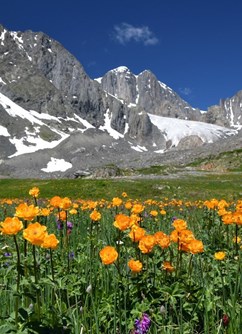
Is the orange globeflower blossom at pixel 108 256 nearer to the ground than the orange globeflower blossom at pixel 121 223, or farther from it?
nearer to the ground

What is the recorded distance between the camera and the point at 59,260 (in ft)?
19.2

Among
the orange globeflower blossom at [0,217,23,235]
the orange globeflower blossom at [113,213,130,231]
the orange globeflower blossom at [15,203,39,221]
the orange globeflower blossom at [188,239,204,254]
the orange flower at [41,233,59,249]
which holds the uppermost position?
the orange globeflower blossom at [15,203,39,221]

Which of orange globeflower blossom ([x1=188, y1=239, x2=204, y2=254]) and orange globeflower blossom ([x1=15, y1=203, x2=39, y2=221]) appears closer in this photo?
orange globeflower blossom ([x1=15, y1=203, x2=39, y2=221])

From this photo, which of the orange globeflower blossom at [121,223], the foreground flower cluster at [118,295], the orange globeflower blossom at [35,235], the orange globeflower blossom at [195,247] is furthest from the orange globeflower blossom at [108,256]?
the orange globeflower blossom at [195,247]

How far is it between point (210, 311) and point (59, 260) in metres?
2.70

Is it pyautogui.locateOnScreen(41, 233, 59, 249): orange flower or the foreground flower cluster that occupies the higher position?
pyautogui.locateOnScreen(41, 233, 59, 249): orange flower

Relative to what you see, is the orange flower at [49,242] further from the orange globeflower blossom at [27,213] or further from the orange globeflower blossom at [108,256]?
the orange globeflower blossom at [108,256]

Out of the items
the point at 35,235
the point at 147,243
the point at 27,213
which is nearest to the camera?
the point at 35,235

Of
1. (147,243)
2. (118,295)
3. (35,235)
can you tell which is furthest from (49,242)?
(147,243)

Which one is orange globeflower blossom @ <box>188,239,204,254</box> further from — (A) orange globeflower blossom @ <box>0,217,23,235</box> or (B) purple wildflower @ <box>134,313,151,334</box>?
(A) orange globeflower blossom @ <box>0,217,23,235</box>

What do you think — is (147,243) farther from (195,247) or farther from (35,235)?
(35,235)

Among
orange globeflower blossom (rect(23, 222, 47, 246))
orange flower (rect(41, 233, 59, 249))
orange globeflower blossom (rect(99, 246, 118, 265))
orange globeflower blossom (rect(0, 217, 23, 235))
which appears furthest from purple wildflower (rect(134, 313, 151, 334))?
orange globeflower blossom (rect(0, 217, 23, 235))

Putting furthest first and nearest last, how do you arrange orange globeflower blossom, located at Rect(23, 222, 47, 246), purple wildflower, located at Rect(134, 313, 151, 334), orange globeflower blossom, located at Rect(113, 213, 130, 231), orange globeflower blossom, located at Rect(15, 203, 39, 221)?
orange globeflower blossom, located at Rect(113, 213, 130, 231) < orange globeflower blossom, located at Rect(15, 203, 39, 221) < purple wildflower, located at Rect(134, 313, 151, 334) < orange globeflower blossom, located at Rect(23, 222, 47, 246)

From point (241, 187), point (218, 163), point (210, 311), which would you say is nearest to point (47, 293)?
point (210, 311)
